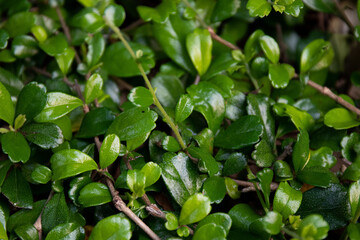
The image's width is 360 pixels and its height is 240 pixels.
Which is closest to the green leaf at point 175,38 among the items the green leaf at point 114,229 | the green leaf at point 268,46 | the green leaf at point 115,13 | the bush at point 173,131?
the bush at point 173,131

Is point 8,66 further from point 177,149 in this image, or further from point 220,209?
point 220,209

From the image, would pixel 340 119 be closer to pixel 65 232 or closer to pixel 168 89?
pixel 168 89

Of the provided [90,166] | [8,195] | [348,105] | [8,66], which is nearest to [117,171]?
[90,166]

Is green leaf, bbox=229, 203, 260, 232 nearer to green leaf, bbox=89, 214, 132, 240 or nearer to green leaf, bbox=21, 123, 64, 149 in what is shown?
green leaf, bbox=89, 214, 132, 240

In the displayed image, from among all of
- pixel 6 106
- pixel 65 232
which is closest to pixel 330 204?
pixel 65 232

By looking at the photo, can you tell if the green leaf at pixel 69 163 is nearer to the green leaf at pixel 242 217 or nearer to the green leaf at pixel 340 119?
the green leaf at pixel 242 217
